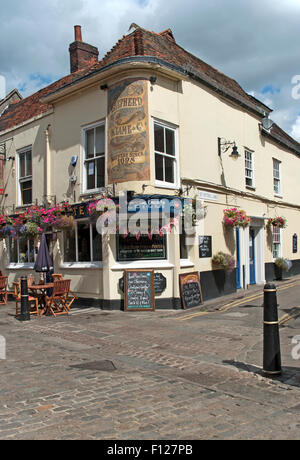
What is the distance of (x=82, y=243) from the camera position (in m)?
13.0

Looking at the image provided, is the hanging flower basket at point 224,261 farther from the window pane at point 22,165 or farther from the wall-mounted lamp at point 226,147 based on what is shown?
the window pane at point 22,165

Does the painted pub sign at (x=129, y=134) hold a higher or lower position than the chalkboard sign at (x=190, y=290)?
higher

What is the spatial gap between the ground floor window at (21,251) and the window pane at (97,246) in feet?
13.1

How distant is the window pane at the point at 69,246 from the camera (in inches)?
524

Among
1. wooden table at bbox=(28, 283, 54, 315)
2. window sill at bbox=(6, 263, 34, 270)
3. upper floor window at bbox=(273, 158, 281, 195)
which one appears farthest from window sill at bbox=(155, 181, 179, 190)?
upper floor window at bbox=(273, 158, 281, 195)

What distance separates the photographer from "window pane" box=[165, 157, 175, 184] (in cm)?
1221

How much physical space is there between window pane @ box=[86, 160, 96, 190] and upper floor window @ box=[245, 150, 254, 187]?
22.4 feet

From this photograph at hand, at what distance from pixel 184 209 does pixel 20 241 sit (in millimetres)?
7390

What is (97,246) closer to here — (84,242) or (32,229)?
(84,242)

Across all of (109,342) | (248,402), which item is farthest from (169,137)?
(248,402)

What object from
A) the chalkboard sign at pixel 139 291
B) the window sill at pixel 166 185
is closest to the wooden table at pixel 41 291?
the chalkboard sign at pixel 139 291

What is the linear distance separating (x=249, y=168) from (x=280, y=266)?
4622 millimetres

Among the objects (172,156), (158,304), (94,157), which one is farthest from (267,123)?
(158,304)

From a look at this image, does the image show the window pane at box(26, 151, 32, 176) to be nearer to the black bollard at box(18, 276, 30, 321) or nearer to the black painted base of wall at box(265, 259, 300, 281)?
the black bollard at box(18, 276, 30, 321)
